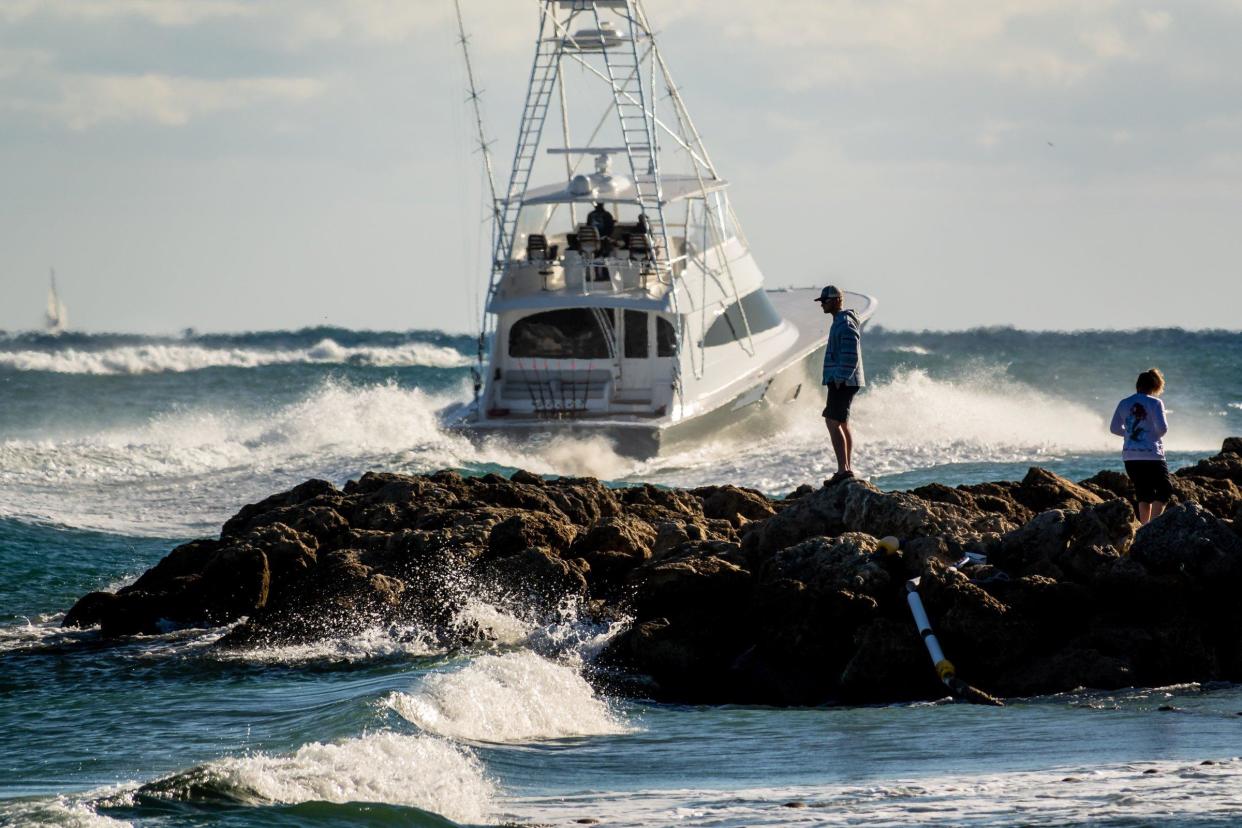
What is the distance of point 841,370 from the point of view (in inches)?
504

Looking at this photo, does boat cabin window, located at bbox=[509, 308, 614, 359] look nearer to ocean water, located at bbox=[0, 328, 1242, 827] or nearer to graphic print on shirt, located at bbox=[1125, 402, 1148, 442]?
ocean water, located at bbox=[0, 328, 1242, 827]

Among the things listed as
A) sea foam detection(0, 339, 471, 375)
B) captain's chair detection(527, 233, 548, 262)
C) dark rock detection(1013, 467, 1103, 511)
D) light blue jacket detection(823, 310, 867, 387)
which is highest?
captain's chair detection(527, 233, 548, 262)

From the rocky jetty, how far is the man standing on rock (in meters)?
0.64

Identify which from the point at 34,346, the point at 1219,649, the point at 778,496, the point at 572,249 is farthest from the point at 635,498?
the point at 34,346

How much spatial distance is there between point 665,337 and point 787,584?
12.8 m

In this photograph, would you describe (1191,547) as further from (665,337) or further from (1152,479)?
(665,337)

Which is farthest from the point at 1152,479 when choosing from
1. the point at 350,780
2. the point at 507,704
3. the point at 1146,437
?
the point at 350,780

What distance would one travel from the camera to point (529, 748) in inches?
366

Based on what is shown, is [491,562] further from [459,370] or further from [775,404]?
[459,370]

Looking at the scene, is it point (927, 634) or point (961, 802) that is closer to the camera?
point (961, 802)

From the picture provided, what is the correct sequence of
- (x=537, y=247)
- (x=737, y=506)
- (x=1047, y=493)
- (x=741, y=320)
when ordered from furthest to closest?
1. (x=741, y=320)
2. (x=537, y=247)
3. (x=737, y=506)
4. (x=1047, y=493)

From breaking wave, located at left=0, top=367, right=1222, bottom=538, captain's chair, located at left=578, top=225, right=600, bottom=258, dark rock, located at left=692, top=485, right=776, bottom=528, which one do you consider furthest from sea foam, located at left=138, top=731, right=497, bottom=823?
captain's chair, located at left=578, top=225, right=600, bottom=258

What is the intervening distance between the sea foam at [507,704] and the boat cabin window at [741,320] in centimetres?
1376

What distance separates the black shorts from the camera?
1212 cm
